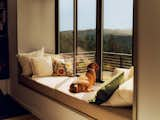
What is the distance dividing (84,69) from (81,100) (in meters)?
1.40

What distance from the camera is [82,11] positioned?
371cm

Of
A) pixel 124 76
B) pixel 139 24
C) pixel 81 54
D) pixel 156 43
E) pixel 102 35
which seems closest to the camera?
pixel 156 43

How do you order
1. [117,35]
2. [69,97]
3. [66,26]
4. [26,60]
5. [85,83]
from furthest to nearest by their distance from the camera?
[66,26]
[26,60]
[117,35]
[85,83]
[69,97]

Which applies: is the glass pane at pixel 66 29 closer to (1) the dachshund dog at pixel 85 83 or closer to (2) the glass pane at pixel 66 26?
(2) the glass pane at pixel 66 26

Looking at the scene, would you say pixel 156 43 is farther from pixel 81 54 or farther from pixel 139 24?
pixel 81 54

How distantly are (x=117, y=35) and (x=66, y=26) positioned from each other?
47.6 inches

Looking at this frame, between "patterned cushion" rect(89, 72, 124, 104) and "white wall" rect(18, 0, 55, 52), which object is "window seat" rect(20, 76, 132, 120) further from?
"white wall" rect(18, 0, 55, 52)

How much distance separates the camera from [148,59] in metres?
1.66

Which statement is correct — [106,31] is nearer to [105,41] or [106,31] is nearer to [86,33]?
[105,41]

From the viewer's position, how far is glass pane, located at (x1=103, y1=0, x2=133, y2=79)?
299cm

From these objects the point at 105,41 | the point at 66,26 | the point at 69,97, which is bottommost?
the point at 69,97

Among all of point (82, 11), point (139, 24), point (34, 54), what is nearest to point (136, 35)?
point (139, 24)

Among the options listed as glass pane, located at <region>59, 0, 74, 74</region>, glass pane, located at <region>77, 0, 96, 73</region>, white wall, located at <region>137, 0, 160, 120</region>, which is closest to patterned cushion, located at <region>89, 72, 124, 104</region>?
white wall, located at <region>137, 0, 160, 120</region>

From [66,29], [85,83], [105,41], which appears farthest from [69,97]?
[66,29]
